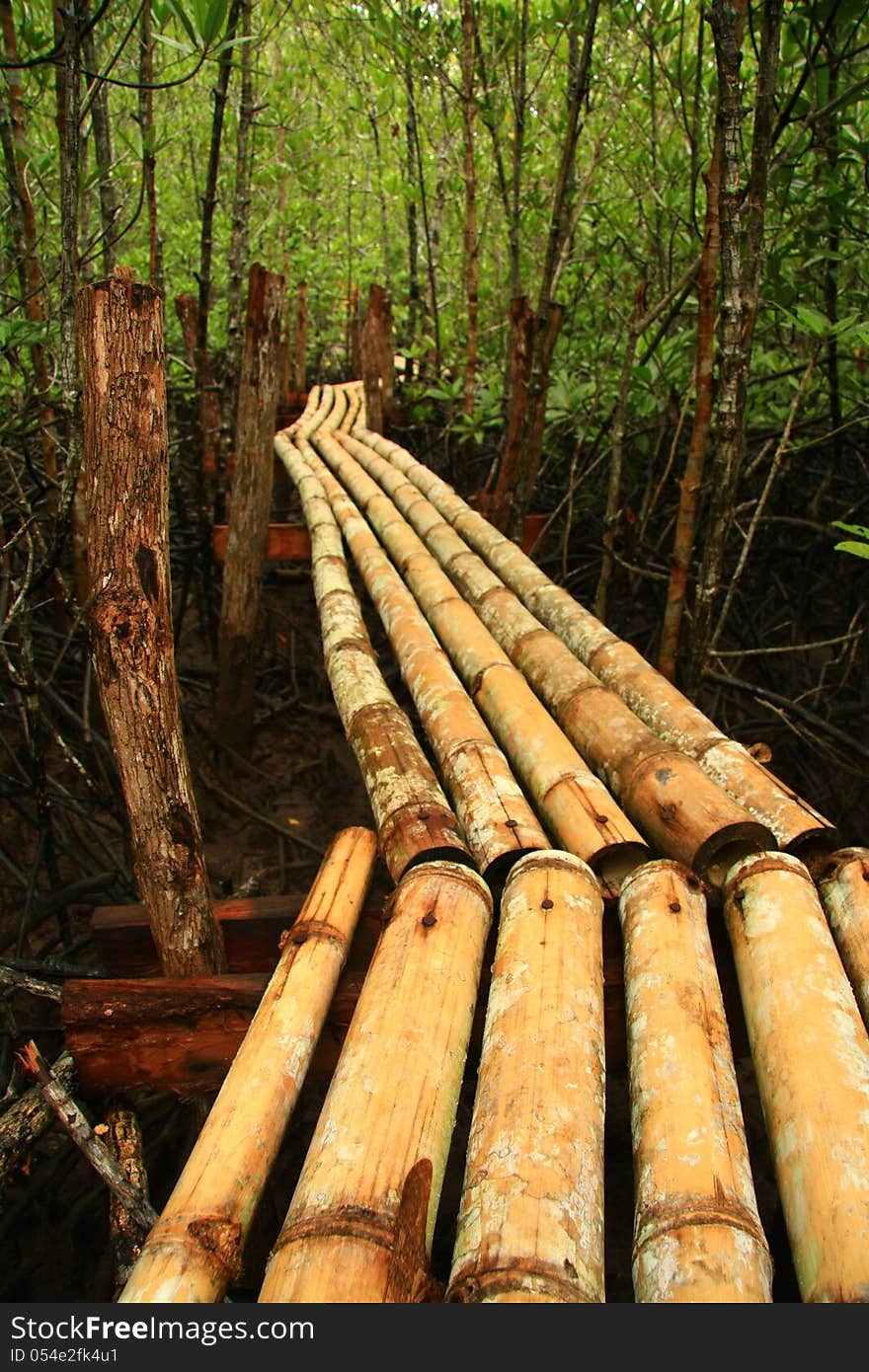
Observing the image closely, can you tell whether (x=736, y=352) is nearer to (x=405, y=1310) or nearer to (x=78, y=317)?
(x=78, y=317)

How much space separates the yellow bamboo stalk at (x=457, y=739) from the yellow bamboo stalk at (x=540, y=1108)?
0.40 feet

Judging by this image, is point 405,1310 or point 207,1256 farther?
point 207,1256

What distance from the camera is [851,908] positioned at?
4.60ft

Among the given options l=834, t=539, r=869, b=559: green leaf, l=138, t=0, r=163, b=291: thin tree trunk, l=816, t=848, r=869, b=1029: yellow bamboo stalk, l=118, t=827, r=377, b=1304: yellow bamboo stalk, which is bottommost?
l=118, t=827, r=377, b=1304: yellow bamboo stalk

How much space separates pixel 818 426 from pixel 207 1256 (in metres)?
4.70

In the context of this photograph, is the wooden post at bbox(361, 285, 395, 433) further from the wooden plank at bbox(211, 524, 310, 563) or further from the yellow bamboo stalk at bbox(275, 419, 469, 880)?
the yellow bamboo stalk at bbox(275, 419, 469, 880)

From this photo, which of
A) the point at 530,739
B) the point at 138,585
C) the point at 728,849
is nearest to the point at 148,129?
the point at 138,585

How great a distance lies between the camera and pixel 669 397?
392 cm

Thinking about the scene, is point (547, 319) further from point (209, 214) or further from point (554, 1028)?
point (554, 1028)

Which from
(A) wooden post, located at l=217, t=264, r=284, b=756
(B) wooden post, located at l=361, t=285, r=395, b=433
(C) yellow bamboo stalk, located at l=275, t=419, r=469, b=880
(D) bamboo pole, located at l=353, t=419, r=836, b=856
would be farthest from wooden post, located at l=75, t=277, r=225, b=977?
(B) wooden post, located at l=361, t=285, r=395, b=433

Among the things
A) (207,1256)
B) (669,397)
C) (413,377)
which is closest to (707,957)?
(207,1256)

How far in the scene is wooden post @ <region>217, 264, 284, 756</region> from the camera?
3250mm

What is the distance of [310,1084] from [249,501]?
2.32 m

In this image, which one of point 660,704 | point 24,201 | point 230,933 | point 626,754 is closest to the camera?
point 230,933
